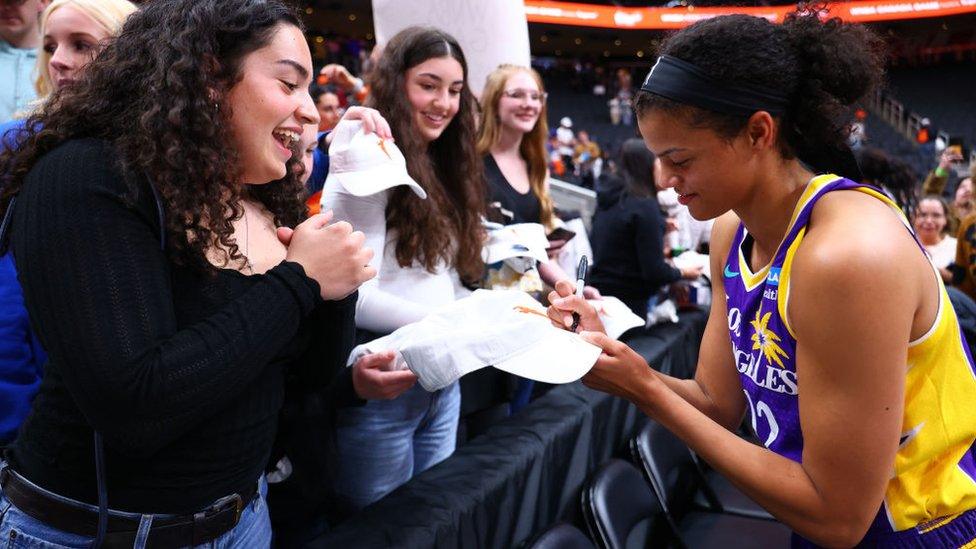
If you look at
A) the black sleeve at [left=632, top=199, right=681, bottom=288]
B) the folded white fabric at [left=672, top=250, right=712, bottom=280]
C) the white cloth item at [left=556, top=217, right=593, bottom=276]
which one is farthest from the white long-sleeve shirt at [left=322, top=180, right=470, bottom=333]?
the folded white fabric at [left=672, top=250, right=712, bottom=280]

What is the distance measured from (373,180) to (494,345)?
51 centimetres

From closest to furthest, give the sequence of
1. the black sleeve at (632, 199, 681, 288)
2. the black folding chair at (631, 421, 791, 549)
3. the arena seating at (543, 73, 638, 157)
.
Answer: the black folding chair at (631, 421, 791, 549)
the black sleeve at (632, 199, 681, 288)
the arena seating at (543, 73, 638, 157)

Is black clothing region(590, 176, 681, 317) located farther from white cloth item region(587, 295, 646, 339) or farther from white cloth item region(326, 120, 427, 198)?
white cloth item region(326, 120, 427, 198)

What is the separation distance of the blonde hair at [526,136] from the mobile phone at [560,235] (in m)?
0.03

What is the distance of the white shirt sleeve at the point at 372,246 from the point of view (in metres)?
1.59

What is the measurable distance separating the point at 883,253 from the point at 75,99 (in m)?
1.06

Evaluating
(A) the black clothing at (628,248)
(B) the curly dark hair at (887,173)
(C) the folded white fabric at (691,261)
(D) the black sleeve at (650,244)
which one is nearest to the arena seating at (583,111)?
(B) the curly dark hair at (887,173)

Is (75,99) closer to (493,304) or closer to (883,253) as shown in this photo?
(493,304)

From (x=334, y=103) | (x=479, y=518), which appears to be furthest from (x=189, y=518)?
(x=334, y=103)

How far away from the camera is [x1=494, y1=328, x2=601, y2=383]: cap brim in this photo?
1.16 meters

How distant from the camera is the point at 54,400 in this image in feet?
3.01

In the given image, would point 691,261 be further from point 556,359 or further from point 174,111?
point 174,111

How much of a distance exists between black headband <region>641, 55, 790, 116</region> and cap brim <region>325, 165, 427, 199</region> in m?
0.63

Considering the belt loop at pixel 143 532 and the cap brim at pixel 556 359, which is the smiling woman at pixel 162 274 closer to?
the belt loop at pixel 143 532
